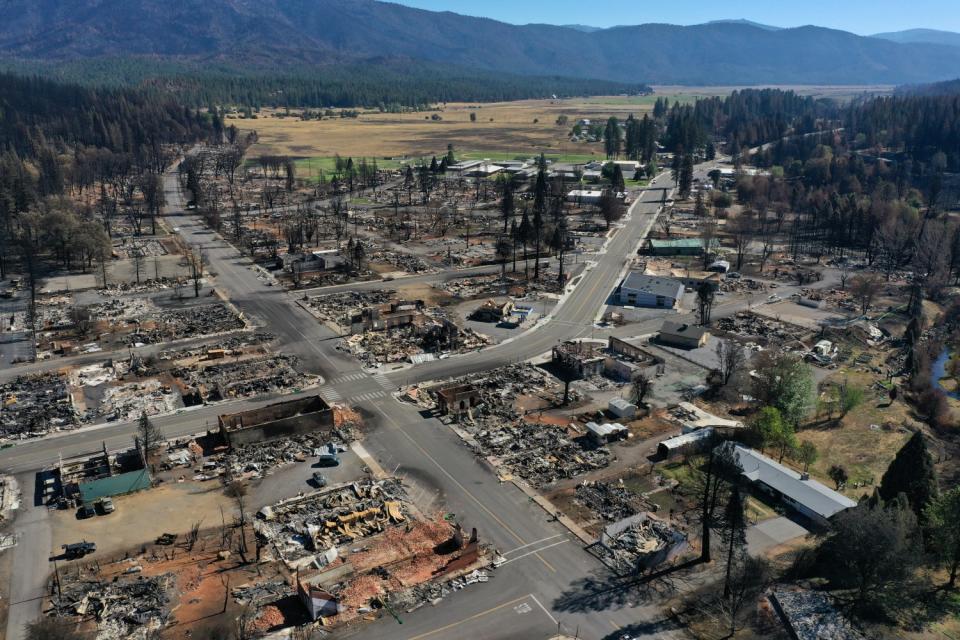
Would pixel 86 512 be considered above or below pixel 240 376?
below

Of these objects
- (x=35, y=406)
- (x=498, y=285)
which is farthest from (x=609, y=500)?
(x=498, y=285)

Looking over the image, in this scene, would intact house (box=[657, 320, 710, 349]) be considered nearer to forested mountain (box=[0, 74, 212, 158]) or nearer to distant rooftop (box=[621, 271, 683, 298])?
distant rooftop (box=[621, 271, 683, 298])

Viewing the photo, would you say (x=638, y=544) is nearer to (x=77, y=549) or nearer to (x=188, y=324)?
(x=77, y=549)

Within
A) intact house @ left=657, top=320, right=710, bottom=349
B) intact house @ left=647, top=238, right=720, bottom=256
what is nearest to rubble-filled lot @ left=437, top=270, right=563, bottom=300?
intact house @ left=657, top=320, right=710, bottom=349

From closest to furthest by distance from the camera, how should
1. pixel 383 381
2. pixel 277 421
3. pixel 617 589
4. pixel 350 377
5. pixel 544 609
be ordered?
pixel 544 609 < pixel 617 589 < pixel 277 421 < pixel 383 381 < pixel 350 377

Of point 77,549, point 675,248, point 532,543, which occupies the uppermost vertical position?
point 675,248

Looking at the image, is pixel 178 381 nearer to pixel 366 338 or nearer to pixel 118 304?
pixel 366 338

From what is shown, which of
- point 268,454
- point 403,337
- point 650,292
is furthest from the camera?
point 650,292
